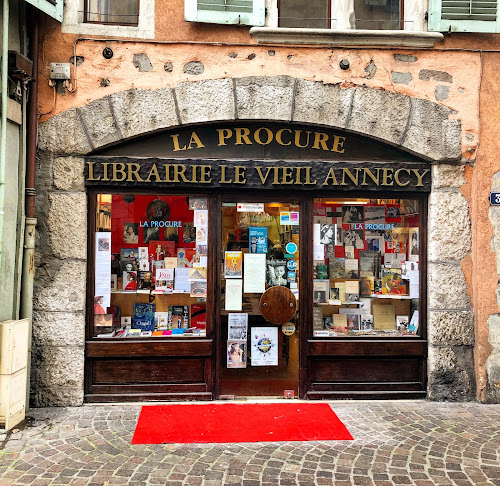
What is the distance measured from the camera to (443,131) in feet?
17.9

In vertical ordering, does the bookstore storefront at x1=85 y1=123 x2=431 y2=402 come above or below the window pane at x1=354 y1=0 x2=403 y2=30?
below

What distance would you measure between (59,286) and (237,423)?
241 centimetres

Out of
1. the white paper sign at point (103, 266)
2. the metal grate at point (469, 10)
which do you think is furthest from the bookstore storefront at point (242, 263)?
the metal grate at point (469, 10)

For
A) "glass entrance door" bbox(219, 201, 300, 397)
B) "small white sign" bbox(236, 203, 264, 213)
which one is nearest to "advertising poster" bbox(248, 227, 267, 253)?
"glass entrance door" bbox(219, 201, 300, 397)

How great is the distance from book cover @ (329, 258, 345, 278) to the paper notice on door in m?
1.10

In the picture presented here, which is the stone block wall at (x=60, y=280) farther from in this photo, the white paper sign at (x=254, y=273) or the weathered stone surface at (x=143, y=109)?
the white paper sign at (x=254, y=273)

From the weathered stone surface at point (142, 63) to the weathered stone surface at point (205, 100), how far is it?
0.40 metres

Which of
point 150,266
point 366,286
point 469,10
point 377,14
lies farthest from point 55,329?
point 469,10

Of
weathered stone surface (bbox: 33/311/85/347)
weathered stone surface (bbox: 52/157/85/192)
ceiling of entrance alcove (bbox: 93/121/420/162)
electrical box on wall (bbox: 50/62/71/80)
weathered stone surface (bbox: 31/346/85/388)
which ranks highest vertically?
electrical box on wall (bbox: 50/62/71/80)

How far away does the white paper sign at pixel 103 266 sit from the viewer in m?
5.38

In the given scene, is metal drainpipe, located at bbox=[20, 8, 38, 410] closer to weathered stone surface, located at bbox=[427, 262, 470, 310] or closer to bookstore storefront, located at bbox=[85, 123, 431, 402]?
bookstore storefront, located at bbox=[85, 123, 431, 402]

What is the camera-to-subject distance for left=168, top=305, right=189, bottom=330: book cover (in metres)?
5.55

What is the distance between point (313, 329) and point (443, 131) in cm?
273

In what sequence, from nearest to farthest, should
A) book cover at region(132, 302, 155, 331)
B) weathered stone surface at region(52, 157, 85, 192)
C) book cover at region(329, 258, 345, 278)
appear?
weathered stone surface at region(52, 157, 85, 192) < book cover at region(132, 302, 155, 331) < book cover at region(329, 258, 345, 278)
